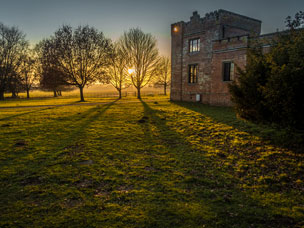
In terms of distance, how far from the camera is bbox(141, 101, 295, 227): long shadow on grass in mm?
3861

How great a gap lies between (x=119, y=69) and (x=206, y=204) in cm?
4073

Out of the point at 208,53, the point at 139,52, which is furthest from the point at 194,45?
the point at 139,52

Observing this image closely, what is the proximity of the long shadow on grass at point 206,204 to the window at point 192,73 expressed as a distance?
70.1 ft

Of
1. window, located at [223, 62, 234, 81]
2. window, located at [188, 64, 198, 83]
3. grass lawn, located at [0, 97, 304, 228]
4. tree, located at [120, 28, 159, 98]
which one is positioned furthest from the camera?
tree, located at [120, 28, 159, 98]

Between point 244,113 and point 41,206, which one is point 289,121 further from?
point 41,206

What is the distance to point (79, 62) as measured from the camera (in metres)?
33.4

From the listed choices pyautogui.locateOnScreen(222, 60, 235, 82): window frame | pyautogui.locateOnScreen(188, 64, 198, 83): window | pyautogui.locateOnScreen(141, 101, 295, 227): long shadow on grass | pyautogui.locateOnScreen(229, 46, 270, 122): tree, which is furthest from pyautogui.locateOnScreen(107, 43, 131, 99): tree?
pyautogui.locateOnScreen(141, 101, 295, 227): long shadow on grass

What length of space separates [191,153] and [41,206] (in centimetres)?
527

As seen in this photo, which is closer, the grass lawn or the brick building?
the grass lawn

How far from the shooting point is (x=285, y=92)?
6.50 meters

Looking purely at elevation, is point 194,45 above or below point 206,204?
above

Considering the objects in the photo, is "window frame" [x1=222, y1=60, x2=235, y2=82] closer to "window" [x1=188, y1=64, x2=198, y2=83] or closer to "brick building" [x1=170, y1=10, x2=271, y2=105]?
"brick building" [x1=170, y1=10, x2=271, y2=105]

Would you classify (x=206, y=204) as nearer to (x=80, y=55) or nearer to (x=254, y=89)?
(x=254, y=89)

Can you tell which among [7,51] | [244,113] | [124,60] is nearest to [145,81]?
[124,60]
